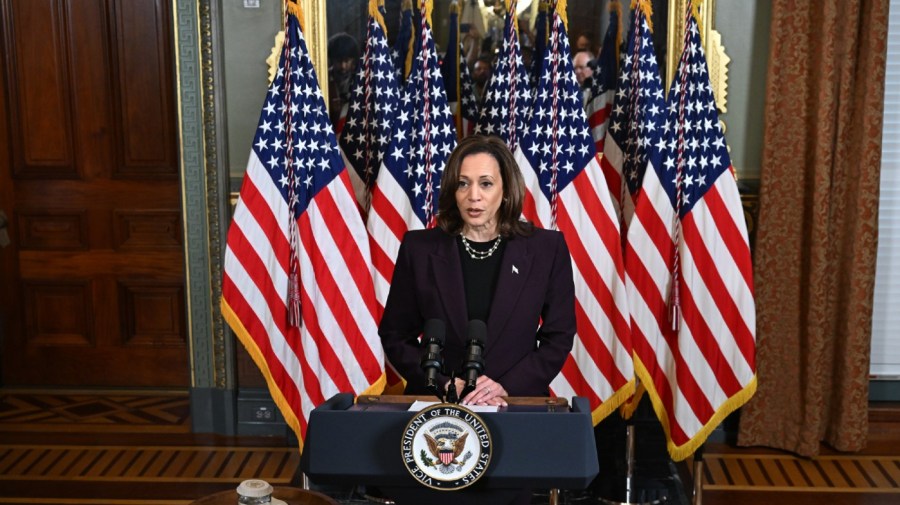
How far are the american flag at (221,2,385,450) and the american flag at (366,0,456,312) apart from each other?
12 cm

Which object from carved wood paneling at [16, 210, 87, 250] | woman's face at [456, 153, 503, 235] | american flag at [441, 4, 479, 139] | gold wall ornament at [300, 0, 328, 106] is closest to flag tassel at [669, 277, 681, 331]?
american flag at [441, 4, 479, 139]

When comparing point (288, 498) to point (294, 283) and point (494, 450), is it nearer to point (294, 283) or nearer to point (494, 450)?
point (494, 450)

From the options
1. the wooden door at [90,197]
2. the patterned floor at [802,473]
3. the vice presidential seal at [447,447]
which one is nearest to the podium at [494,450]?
the vice presidential seal at [447,447]

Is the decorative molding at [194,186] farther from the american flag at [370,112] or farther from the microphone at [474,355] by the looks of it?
the microphone at [474,355]

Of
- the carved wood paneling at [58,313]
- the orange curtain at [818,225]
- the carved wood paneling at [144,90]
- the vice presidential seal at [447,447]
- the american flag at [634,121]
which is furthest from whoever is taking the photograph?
the carved wood paneling at [58,313]

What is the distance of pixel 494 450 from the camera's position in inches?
71.6

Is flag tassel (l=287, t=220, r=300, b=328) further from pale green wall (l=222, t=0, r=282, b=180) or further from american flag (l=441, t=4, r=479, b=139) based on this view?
american flag (l=441, t=4, r=479, b=139)

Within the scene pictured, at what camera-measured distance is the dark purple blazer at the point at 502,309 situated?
248 centimetres

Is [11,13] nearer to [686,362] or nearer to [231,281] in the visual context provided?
[231,281]

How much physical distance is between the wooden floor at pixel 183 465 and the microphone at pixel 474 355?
2141 millimetres

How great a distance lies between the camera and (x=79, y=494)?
398 centimetres

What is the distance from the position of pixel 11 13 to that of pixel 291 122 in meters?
2.21

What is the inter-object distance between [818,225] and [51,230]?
4.02 metres

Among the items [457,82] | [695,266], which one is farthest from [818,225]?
[457,82]
